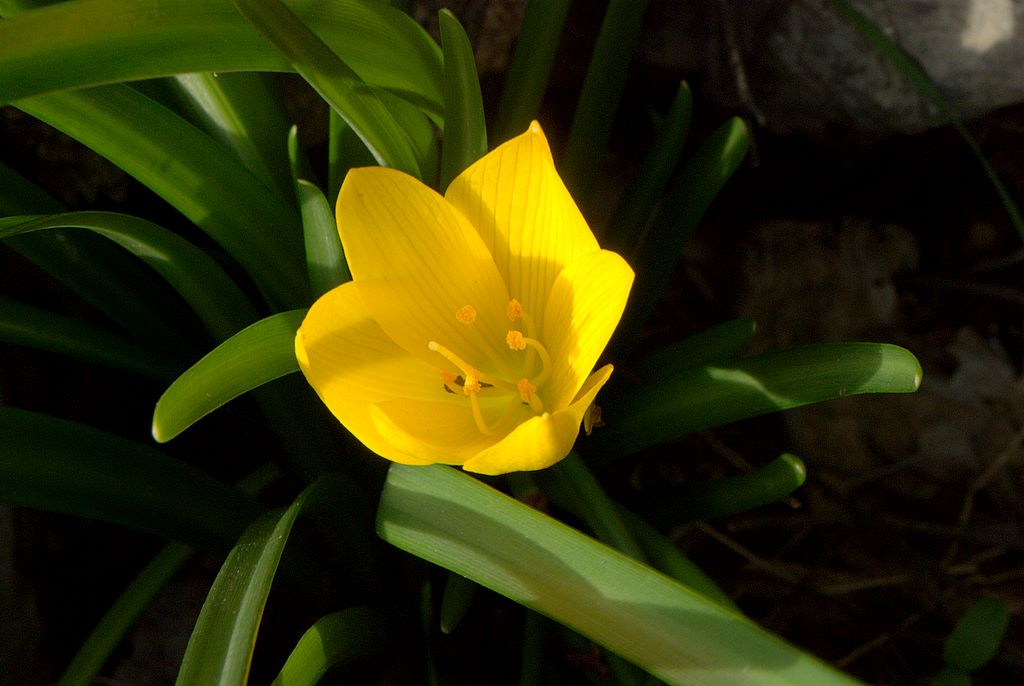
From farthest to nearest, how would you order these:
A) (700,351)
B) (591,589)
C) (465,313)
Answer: (700,351), (465,313), (591,589)

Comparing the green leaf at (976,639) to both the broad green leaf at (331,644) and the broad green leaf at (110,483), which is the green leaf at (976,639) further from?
the broad green leaf at (110,483)

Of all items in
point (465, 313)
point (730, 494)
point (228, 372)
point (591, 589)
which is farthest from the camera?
point (730, 494)

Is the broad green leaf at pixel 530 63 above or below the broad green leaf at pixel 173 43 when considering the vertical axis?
below

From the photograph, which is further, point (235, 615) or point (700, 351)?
point (700, 351)

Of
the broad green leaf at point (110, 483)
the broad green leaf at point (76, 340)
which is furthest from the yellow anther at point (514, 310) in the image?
the broad green leaf at point (76, 340)

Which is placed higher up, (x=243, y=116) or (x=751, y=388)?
(x=243, y=116)

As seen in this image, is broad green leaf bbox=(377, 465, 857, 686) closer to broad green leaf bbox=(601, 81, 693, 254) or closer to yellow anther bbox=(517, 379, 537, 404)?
yellow anther bbox=(517, 379, 537, 404)

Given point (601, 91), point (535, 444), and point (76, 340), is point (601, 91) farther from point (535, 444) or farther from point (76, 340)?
point (76, 340)

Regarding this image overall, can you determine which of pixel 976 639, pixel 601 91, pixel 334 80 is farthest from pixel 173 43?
pixel 976 639
